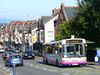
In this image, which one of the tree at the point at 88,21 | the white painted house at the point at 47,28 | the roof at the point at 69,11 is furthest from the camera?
the white painted house at the point at 47,28

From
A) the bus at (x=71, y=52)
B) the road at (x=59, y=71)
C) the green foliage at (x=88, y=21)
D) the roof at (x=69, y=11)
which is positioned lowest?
the road at (x=59, y=71)

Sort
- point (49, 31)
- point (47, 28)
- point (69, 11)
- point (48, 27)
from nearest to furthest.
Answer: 1. point (69, 11)
2. point (48, 27)
3. point (49, 31)
4. point (47, 28)

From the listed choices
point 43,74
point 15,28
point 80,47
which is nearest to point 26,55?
point 80,47

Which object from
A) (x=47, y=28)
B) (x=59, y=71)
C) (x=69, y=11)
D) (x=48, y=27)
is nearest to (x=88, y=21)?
(x=59, y=71)

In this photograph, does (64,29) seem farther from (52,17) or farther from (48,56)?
(52,17)

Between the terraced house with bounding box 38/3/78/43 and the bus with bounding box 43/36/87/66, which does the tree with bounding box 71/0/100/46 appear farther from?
the terraced house with bounding box 38/3/78/43

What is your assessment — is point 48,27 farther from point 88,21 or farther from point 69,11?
point 88,21

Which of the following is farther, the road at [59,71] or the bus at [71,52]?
the bus at [71,52]

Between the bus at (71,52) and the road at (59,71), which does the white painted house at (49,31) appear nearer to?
the bus at (71,52)

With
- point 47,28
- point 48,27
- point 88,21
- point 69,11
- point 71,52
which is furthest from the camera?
point 47,28

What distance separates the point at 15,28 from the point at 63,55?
424ft

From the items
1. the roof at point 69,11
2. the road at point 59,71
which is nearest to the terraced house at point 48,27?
the roof at point 69,11

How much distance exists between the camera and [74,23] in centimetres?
5688

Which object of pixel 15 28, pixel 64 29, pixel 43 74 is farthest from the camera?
pixel 15 28
